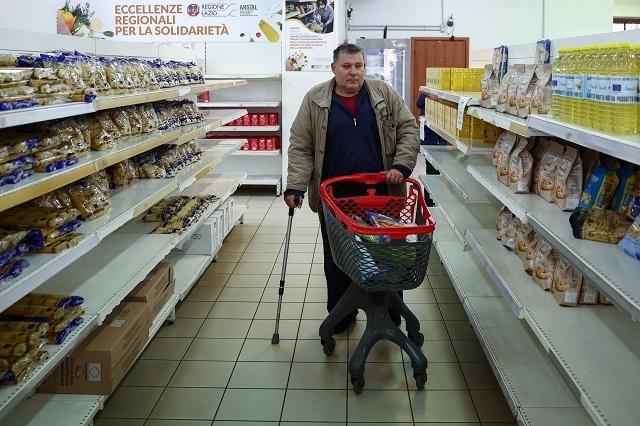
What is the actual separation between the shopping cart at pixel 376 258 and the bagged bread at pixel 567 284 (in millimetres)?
611

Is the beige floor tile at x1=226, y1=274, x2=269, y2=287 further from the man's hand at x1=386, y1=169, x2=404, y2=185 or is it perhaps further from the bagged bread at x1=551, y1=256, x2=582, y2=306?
the bagged bread at x1=551, y1=256, x2=582, y2=306

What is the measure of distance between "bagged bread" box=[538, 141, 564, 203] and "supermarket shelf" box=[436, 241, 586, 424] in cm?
75

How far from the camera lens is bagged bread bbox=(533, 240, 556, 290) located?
3014 mm

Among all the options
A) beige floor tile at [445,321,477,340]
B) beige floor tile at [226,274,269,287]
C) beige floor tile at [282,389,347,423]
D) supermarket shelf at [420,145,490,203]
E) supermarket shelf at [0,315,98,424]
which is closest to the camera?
supermarket shelf at [0,315,98,424]

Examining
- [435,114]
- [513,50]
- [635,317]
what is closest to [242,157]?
[435,114]

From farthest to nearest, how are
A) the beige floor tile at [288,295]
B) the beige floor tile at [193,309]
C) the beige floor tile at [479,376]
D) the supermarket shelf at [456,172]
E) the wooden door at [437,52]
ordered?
the wooden door at [437,52]
the beige floor tile at [288,295]
the beige floor tile at [193,309]
the supermarket shelf at [456,172]
the beige floor tile at [479,376]

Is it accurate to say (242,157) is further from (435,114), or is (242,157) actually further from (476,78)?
(476,78)

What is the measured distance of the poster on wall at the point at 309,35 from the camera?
27.6 ft

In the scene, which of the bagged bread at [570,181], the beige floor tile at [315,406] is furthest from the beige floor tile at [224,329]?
the bagged bread at [570,181]

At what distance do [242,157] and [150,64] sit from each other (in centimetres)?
443

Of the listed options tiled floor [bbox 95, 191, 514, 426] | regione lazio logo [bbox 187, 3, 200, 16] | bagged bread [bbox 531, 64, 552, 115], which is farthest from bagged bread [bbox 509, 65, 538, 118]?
regione lazio logo [bbox 187, 3, 200, 16]

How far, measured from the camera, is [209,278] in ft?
17.6

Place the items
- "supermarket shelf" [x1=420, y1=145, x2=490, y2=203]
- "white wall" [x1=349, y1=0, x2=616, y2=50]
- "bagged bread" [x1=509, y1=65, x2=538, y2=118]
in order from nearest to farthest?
1. "bagged bread" [x1=509, y1=65, x2=538, y2=118]
2. "supermarket shelf" [x1=420, y1=145, x2=490, y2=203]
3. "white wall" [x1=349, y1=0, x2=616, y2=50]

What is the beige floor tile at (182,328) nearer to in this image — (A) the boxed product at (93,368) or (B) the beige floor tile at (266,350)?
(B) the beige floor tile at (266,350)
